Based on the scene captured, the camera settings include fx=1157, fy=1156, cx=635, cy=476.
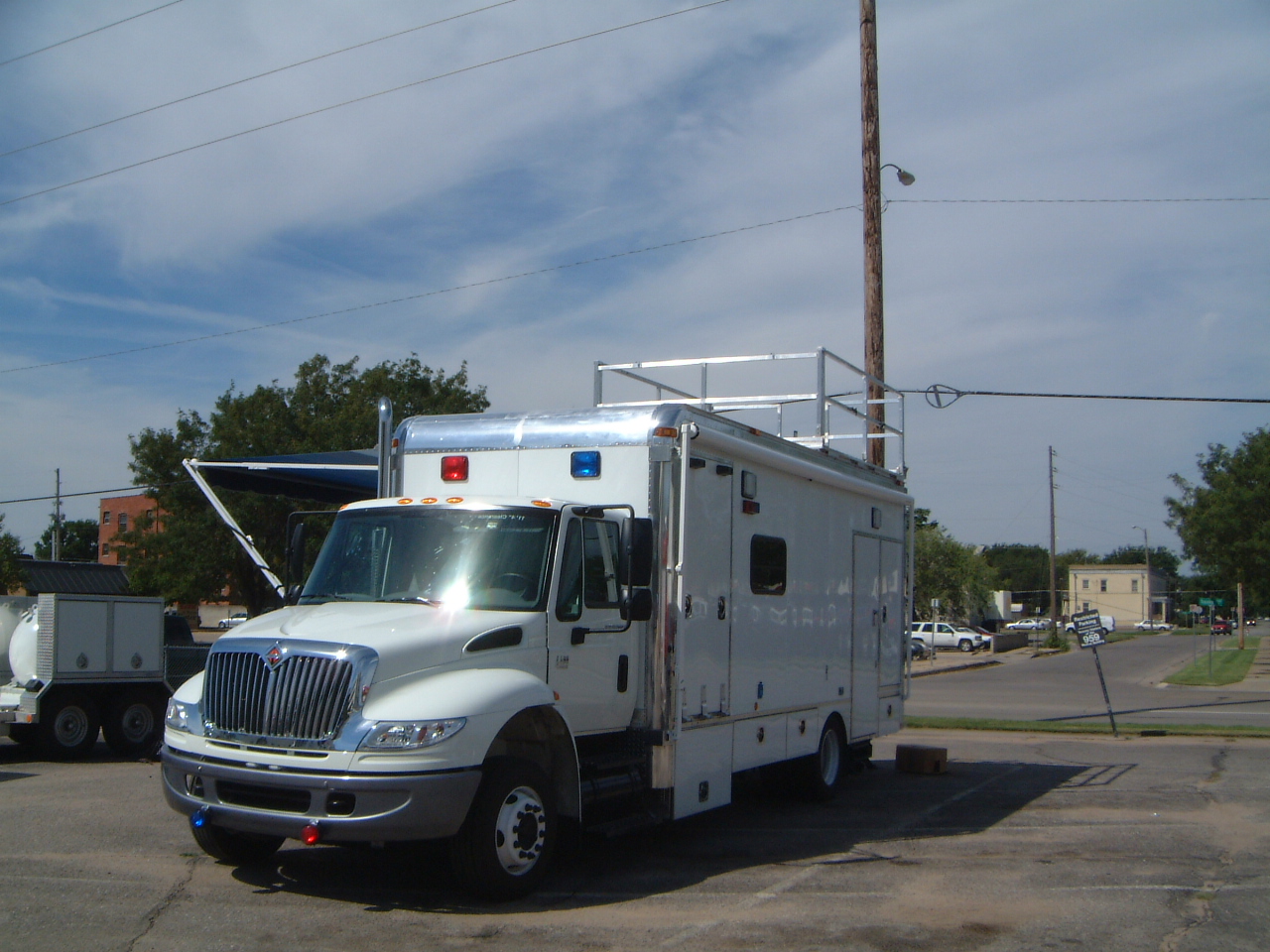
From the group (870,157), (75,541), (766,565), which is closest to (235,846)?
(766,565)

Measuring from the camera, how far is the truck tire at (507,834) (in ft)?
21.6

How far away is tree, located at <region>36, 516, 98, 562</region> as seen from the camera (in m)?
112

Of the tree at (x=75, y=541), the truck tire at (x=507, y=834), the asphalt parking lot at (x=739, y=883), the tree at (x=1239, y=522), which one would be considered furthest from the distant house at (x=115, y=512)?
the truck tire at (x=507, y=834)

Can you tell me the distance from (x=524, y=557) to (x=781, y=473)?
10.4 ft

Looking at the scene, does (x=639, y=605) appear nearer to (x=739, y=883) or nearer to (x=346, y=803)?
(x=739, y=883)

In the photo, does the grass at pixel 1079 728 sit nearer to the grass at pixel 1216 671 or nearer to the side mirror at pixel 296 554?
the side mirror at pixel 296 554

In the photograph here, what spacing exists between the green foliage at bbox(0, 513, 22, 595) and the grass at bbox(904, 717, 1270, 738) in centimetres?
2441

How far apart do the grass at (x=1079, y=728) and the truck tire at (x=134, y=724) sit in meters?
11.3

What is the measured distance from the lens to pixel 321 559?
310 inches

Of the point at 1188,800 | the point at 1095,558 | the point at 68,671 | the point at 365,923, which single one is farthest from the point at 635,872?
the point at 1095,558

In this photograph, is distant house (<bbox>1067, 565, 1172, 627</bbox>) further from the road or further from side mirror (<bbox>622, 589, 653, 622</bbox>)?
side mirror (<bbox>622, 589, 653, 622</bbox>)

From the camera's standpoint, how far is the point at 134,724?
14.7 meters

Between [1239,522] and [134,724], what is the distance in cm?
3881

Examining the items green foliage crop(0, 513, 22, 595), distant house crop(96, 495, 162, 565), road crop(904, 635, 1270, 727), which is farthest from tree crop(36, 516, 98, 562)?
road crop(904, 635, 1270, 727)
